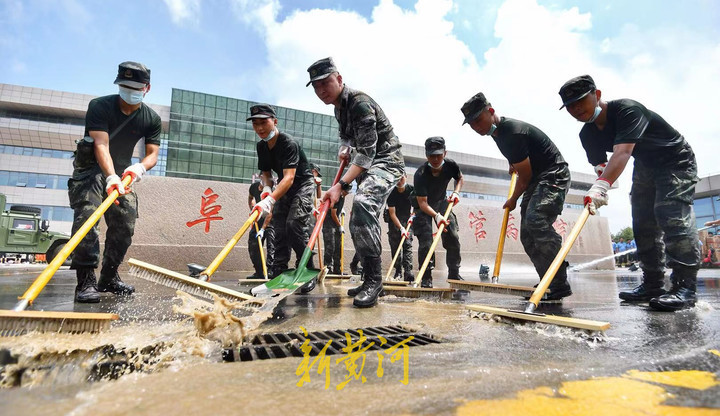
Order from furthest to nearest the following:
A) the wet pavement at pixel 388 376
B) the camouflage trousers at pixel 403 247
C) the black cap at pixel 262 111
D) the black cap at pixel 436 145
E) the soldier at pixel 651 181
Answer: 1. the camouflage trousers at pixel 403 247
2. the black cap at pixel 436 145
3. the black cap at pixel 262 111
4. the soldier at pixel 651 181
5. the wet pavement at pixel 388 376

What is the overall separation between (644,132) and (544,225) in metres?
0.95

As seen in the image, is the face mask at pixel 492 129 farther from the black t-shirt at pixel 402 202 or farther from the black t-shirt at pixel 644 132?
the black t-shirt at pixel 402 202

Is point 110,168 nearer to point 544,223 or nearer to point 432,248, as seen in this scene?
point 432,248

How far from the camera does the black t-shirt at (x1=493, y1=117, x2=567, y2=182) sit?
10.4ft

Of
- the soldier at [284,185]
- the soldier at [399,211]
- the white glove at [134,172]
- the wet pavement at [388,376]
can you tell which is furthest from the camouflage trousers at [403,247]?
the wet pavement at [388,376]

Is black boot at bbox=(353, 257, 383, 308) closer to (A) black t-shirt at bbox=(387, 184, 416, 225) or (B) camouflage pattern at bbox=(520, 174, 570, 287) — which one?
(B) camouflage pattern at bbox=(520, 174, 570, 287)

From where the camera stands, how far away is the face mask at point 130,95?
299 centimetres

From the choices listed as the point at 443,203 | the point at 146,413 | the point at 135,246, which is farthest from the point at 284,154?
the point at 135,246

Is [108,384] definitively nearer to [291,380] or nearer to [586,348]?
[291,380]

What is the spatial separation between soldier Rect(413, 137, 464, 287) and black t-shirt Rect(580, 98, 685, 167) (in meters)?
2.02

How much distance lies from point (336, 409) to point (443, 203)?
15.3 feet

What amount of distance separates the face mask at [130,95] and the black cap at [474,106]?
284 centimetres

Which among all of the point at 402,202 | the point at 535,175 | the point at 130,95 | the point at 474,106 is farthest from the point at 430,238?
the point at 130,95

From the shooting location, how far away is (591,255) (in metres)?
13.5
